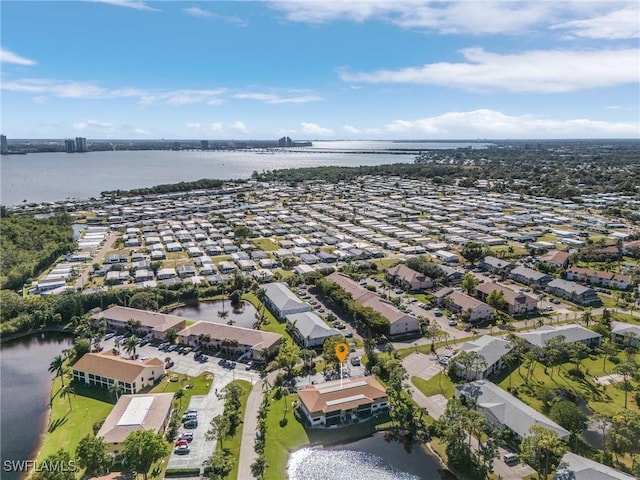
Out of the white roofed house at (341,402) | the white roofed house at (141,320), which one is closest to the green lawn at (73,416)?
the white roofed house at (141,320)

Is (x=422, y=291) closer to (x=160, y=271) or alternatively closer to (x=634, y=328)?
(x=634, y=328)

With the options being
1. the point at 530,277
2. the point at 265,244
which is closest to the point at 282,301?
the point at 265,244

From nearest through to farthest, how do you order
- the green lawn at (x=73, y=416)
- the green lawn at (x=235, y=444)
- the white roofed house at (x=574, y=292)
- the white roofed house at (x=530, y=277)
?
the green lawn at (x=235, y=444), the green lawn at (x=73, y=416), the white roofed house at (x=574, y=292), the white roofed house at (x=530, y=277)

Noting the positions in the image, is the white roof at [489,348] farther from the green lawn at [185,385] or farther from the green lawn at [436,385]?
the green lawn at [185,385]

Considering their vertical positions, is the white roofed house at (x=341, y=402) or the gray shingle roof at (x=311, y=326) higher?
the gray shingle roof at (x=311, y=326)

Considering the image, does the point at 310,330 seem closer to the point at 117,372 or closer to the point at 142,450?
the point at 117,372

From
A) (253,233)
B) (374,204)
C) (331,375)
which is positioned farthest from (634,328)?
Result: (374,204)
